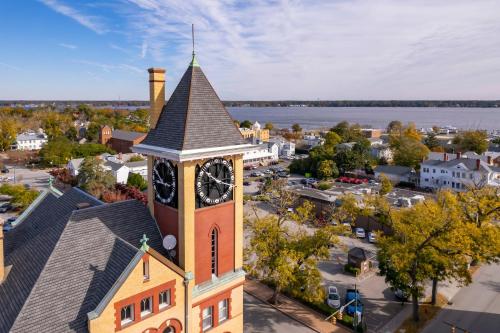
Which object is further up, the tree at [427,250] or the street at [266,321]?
the tree at [427,250]

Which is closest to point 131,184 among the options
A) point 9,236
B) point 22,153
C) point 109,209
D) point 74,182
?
point 74,182

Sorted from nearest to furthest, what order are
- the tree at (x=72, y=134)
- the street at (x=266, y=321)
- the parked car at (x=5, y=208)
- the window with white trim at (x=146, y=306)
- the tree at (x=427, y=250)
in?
the window with white trim at (x=146, y=306) < the tree at (x=427, y=250) < the street at (x=266, y=321) < the parked car at (x=5, y=208) < the tree at (x=72, y=134)

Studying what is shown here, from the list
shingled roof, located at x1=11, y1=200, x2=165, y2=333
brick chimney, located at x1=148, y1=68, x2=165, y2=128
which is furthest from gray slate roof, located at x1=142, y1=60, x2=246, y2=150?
shingled roof, located at x1=11, y1=200, x2=165, y2=333

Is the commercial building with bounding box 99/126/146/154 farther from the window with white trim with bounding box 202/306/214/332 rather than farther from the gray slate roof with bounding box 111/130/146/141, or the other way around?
the window with white trim with bounding box 202/306/214/332

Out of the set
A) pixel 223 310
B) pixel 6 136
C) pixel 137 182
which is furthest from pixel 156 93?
pixel 6 136

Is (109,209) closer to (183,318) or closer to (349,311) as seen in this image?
(183,318)

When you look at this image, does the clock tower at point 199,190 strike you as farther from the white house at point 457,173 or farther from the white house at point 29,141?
the white house at point 29,141

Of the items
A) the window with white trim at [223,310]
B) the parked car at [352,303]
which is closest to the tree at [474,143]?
the parked car at [352,303]
